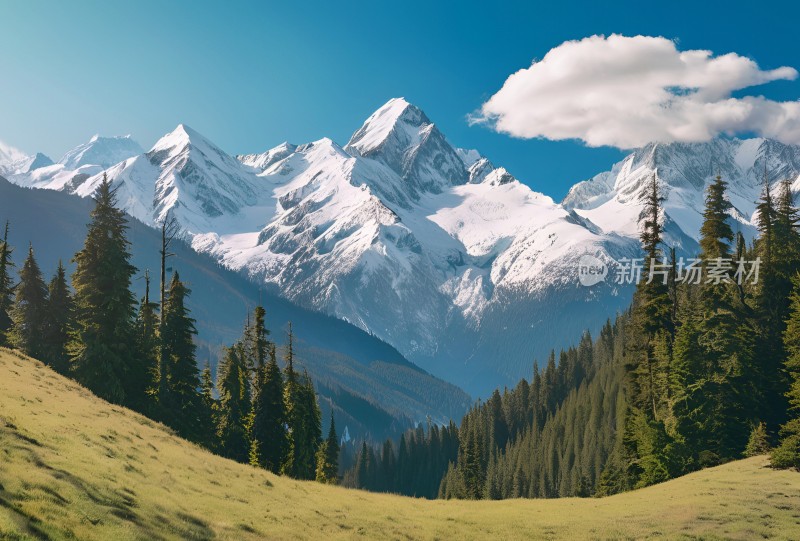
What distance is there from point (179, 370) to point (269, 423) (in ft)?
32.8

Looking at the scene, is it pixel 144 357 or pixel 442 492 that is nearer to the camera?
pixel 144 357

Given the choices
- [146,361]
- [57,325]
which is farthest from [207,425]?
[57,325]

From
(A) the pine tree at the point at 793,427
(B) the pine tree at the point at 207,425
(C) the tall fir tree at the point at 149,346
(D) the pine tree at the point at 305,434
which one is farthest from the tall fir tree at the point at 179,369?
(A) the pine tree at the point at 793,427

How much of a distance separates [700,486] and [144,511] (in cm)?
3584

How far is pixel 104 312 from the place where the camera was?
186 ft

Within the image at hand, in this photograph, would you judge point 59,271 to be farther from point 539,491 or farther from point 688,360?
point 539,491

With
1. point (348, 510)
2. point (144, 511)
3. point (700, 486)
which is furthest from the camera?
point (700, 486)

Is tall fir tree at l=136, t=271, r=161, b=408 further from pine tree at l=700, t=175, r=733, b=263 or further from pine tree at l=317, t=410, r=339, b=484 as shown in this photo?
pine tree at l=700, t=175, r=733, b=263

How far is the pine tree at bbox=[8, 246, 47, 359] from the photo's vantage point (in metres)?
61.6

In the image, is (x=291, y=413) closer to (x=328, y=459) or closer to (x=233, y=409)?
(x=233, y=409)

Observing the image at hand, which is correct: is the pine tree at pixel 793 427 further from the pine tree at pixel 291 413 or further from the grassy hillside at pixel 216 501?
the pine tree at pixel 291 413

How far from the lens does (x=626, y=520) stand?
39.5m

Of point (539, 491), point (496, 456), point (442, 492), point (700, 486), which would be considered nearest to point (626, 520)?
point (700, 486)

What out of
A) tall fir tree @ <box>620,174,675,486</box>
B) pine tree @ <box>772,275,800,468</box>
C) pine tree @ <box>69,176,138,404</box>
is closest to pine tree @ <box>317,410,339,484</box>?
tall fir tree @ <box>620,174,675,486</box>
